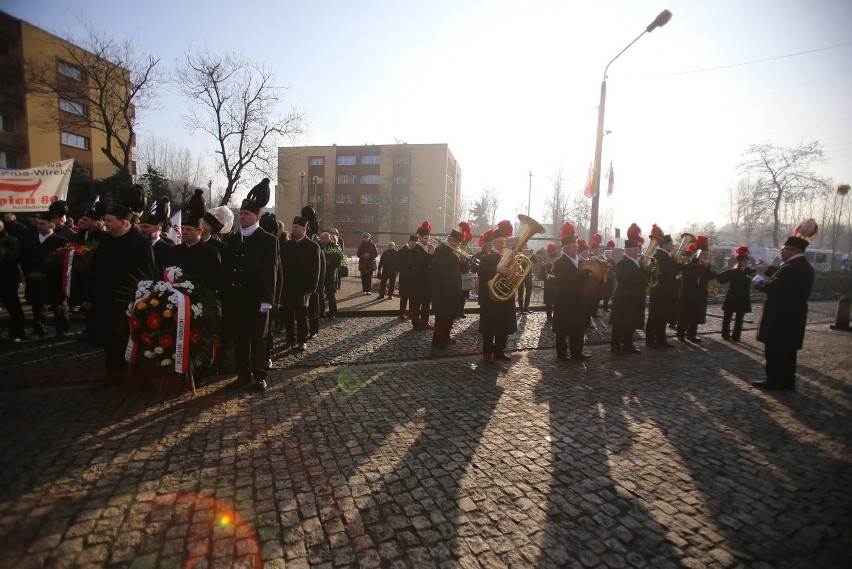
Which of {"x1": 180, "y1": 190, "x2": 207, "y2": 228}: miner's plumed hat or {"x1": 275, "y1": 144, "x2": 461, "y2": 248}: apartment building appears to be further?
{"x1": 275, "y1": 144, "x2": 461, "y2": 248}: apartment building

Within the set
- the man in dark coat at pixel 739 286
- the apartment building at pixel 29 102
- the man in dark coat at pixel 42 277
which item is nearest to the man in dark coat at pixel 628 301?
the man in dark coat at pixel 739 286

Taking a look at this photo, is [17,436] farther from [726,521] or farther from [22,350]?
[726,521]

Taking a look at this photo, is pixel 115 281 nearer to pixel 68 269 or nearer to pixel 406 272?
pixel 68 269

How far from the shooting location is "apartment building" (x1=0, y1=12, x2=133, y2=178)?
93.7 ft

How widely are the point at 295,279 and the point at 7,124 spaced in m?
37.2

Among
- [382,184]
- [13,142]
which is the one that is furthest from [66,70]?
[382,184]

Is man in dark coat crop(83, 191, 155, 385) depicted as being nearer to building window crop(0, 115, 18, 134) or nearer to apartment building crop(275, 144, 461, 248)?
building window crop(0, 115, 18, 134)

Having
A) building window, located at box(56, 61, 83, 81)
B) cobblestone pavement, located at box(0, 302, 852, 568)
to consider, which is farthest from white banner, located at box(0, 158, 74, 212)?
building window, located at box(56, 61, 83, 81)

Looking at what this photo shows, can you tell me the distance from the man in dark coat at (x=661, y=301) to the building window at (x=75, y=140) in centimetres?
4189

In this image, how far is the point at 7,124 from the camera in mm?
29109

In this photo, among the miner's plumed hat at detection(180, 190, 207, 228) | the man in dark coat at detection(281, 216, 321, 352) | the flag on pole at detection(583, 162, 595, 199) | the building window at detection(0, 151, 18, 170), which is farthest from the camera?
the building window at detection(0, 151, 18, 170)

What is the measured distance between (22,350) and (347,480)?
6.52 metres

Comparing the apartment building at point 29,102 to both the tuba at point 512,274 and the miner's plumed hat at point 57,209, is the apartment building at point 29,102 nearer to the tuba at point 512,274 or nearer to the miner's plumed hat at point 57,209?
the miner's plumed hat at point 57,209

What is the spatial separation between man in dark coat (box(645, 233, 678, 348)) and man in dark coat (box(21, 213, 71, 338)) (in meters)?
11.1
